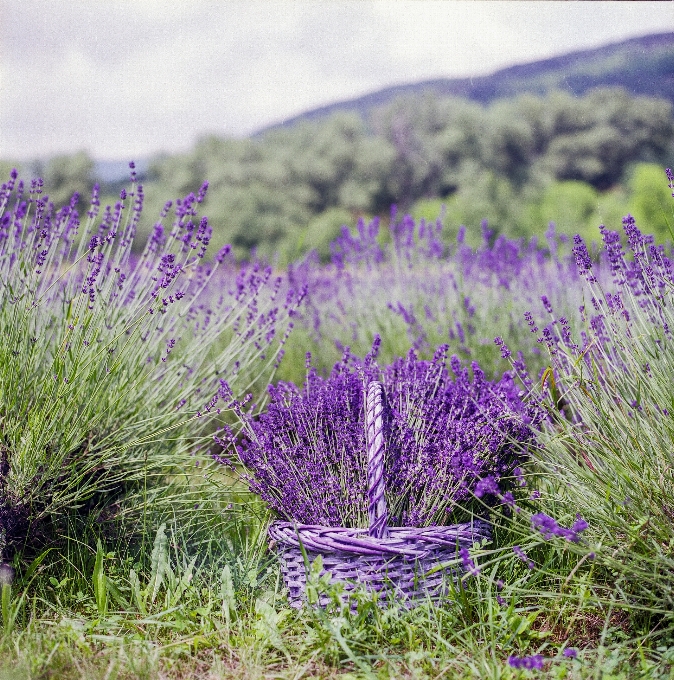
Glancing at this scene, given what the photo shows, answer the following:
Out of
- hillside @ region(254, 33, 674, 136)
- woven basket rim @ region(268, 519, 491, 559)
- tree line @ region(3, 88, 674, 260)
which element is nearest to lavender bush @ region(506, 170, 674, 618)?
woven basket rim @ region(268, 519, 491, 559)

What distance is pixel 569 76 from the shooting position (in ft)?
60.3

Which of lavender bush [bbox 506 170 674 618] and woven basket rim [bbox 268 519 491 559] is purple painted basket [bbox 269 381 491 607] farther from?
lavender bush [bbox 506 170 674 618]

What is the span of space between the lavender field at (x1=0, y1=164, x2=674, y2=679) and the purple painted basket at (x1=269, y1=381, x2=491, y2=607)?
24 mm

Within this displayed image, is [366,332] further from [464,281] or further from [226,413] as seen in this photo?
[226,413]

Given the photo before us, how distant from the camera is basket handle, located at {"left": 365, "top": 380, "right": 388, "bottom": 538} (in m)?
1.55

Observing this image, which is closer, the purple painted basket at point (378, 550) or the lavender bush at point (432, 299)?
the purple painted basket at point (378, 550)

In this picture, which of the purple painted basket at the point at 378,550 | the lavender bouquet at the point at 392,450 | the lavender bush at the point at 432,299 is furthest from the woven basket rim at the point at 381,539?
the lavender bush at the point at 432,299

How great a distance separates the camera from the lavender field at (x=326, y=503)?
1456 millimetres

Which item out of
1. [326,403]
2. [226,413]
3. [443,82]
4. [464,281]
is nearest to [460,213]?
[464,281]

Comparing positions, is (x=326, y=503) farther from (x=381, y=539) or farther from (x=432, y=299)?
(x=432, y=299)

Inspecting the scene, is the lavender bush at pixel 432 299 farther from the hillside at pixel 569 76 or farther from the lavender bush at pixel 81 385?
the hillside at pixel 569 76

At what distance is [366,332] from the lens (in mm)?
3852

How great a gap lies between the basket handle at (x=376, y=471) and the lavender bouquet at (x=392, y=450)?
154mm

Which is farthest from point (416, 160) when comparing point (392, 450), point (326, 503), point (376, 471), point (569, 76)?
point (376, 471)
